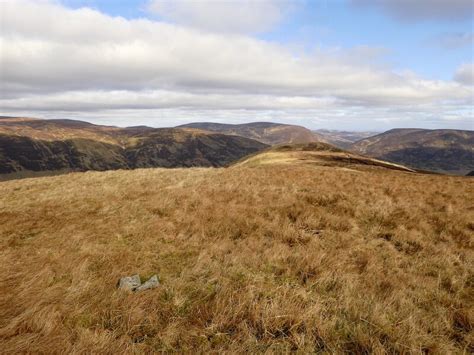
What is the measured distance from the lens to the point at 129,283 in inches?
267

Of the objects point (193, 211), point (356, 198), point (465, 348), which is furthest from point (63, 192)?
point (465, 348)

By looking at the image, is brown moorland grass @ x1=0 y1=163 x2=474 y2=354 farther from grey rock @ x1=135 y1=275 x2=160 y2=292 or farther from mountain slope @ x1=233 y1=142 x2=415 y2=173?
mountain slope @ x1=233 y1=142 x2=415 y2=173

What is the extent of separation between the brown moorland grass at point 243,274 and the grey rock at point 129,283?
221mm

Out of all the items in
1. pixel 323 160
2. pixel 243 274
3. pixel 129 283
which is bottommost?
pixel 129 283

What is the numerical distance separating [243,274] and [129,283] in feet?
8.41

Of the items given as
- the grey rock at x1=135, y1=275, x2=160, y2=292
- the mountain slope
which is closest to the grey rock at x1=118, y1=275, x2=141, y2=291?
the grey rock at x1=135, y1=275, x2=160, y2=292

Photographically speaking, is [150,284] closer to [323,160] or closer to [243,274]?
[243,274]

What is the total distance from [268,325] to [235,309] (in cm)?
67

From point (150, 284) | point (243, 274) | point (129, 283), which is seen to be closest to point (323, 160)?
point (243, 274)

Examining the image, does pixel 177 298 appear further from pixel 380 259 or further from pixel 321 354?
pixel 380 259

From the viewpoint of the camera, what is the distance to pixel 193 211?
1301cm

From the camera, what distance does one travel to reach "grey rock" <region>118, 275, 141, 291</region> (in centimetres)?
659

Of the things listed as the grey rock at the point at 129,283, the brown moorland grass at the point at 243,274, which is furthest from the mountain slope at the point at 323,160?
the grey rock at the point at 129,283

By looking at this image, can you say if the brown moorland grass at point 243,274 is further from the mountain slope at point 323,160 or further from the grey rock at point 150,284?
the mountain slope at point 323,160
